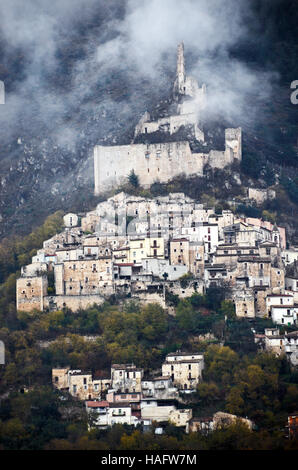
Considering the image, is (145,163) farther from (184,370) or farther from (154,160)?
(184,370)

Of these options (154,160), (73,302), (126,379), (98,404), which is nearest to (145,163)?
(154,160)

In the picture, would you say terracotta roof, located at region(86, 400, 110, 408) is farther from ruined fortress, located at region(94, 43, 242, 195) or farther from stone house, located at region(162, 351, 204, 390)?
ruined fortress, located at region(94, 43, 242, 195)

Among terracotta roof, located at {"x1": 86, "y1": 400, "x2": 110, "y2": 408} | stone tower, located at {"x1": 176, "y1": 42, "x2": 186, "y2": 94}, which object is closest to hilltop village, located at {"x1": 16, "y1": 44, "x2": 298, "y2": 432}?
terracotta roof, located at {"x1": 86, "y1": 400, "x2": 110, "y2": 408}

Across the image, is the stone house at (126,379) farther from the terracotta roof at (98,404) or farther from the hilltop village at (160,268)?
the terracotta roof at (98,404)

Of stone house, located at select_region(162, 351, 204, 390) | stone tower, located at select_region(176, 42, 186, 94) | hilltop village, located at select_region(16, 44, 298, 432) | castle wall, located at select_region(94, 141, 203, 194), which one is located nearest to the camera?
hilltop village, located at select_region(16, 44, 298, 432)

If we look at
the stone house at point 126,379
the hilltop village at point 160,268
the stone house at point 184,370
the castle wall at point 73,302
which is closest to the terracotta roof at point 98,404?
the hilltop village at point 160,268

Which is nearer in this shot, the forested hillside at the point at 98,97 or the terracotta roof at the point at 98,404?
the terracotta roof at the point at 98,404
